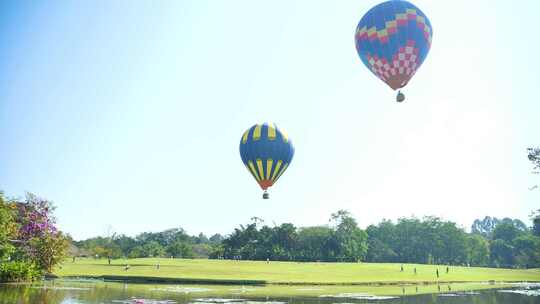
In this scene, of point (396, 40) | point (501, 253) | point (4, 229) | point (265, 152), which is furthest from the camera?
point (501, 253)

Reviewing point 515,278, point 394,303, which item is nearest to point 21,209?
point 394,303

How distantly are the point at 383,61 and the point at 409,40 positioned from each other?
231cm

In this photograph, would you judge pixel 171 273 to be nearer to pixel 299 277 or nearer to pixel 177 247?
pixel 299 277

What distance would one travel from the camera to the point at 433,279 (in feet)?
219

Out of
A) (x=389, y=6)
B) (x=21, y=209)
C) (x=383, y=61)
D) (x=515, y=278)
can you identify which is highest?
(x=389, y=6)

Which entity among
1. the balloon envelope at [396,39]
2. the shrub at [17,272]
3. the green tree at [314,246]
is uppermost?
the balloon envelope at [396,39]

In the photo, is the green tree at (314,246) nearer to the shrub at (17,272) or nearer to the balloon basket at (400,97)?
the shrub at (17,272)

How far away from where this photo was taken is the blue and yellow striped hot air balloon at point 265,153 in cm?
4400

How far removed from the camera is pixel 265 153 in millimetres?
43906

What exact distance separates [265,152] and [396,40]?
1521 cm

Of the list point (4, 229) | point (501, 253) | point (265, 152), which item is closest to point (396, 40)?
point (265, 152)

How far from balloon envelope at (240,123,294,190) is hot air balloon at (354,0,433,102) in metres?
12.0

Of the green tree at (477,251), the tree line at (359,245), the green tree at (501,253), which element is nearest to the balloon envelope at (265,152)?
the tree line at (359,245)

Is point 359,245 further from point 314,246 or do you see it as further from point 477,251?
point 477,251
